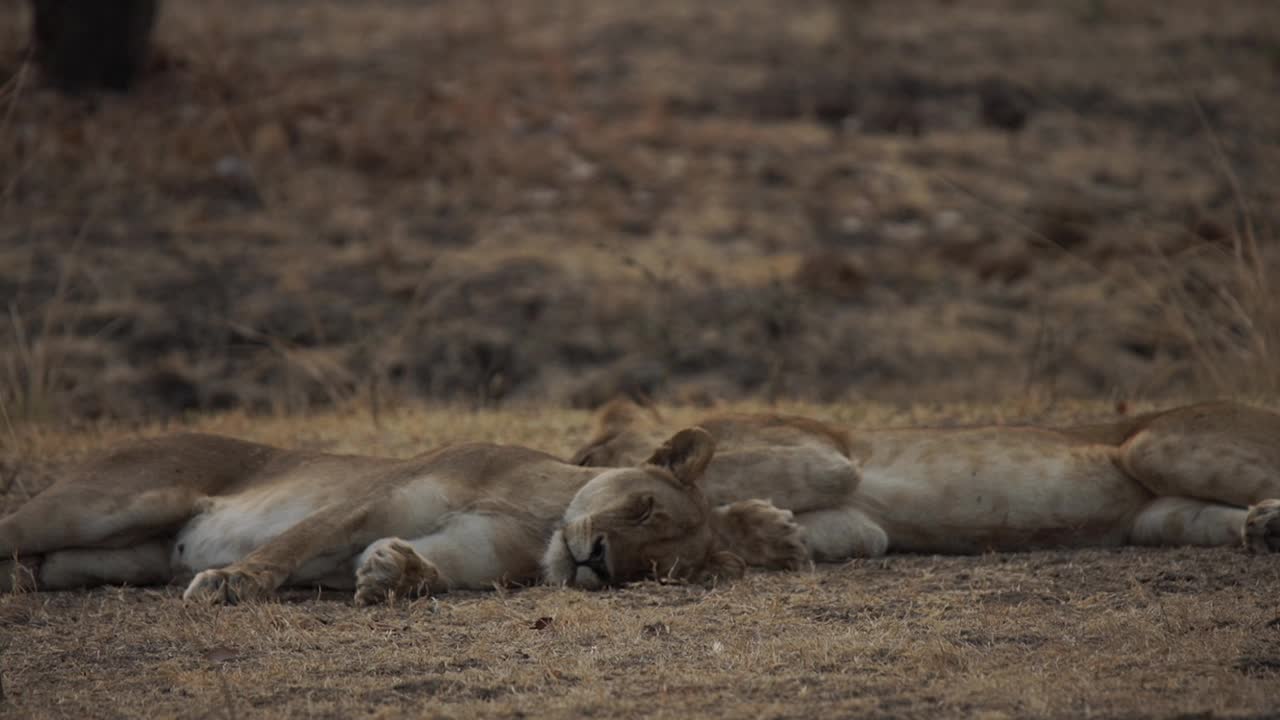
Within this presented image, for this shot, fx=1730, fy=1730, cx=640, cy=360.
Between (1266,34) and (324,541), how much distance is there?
18906 millimetres

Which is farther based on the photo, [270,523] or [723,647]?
[270,523]

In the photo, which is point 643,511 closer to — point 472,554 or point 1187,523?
point 472,554

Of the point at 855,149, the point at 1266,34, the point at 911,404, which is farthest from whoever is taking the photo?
the point at 1266,34

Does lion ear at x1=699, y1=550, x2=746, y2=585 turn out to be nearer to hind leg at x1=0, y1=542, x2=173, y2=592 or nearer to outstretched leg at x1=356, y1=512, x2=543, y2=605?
outstretched leg at x1=356, y1=512, x2=543, y2=605

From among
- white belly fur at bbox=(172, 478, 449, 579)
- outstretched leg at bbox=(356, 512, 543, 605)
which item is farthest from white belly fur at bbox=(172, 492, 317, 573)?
outstretched leg at bbox=(356, 512, 543, 605)

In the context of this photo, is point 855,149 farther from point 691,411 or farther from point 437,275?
point 691,411

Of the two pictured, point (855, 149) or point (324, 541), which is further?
point (855, 149)

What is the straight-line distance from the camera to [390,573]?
5445 mm

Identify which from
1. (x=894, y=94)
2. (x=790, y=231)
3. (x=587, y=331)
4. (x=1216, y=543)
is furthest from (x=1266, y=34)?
(x=1216, y=543)

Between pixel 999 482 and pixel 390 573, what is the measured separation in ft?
7.89

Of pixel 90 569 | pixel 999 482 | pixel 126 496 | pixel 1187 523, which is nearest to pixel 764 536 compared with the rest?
pixel 999 482

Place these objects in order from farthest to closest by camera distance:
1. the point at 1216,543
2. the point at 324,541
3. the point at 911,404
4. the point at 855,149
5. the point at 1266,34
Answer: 1. the point at 1266,34
2. the point at 855,149
3. the point at 911,404
4. the point at 1216,543
5. the point at 324,541

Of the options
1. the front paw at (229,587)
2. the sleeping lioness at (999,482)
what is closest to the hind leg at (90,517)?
the front paw at (229,587)

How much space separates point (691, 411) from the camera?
8.68 m
